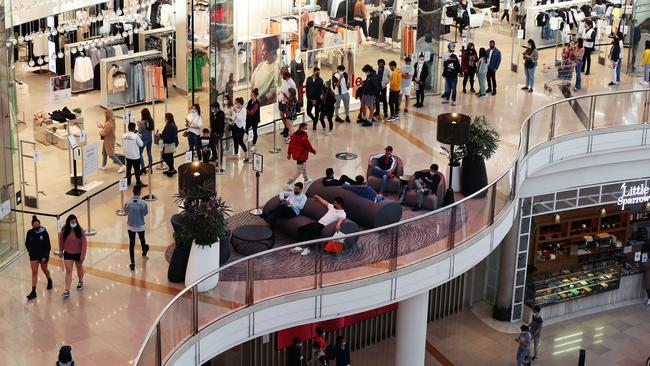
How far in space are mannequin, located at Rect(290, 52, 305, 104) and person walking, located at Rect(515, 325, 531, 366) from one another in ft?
23.5

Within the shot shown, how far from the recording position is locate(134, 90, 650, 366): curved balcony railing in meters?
14.3

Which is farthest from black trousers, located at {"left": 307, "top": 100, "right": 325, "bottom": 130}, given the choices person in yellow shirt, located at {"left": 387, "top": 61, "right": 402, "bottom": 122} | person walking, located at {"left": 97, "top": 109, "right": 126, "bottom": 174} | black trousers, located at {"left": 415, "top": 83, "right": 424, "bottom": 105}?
person walking, located at {"left": 97, "top": 109, "right": 126, "bottom": 174}

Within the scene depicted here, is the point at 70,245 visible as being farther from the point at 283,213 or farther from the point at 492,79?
the point at 492,79

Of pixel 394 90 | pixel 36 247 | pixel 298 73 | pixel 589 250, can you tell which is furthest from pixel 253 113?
pixel 589 250

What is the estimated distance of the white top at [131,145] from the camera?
68.2ft

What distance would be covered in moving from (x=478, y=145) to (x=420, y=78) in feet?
19.1

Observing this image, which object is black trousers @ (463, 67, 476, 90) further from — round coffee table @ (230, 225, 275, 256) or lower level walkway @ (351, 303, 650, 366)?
round coffee table @ (230, 225, 275, 256)

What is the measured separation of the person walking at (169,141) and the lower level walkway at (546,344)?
4964 mm

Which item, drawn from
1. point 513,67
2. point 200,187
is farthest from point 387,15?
point 200,187

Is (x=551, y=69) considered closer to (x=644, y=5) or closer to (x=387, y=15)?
(x=644, y=5)

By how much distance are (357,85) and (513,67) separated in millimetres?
5045

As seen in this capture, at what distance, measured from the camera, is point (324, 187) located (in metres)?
19.5

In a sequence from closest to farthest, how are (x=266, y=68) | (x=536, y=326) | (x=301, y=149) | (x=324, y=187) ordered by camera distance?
(x=324, y=187), (x=301, y=149), (x=536, y=326), (x=266, y=68)

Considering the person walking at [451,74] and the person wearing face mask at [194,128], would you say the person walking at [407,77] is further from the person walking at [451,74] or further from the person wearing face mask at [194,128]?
the person wearing face mask at [194,128]
